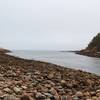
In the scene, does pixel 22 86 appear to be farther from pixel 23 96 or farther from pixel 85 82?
pixel 85 82

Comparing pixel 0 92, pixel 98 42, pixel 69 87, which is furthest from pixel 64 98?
pixel 98 42

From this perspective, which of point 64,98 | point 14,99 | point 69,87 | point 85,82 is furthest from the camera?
point 85,82

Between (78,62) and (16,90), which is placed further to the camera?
(78,62)

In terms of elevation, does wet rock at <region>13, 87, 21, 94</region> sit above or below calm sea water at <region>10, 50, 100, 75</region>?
above

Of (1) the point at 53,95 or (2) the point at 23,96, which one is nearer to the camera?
(2) the point at 23,96

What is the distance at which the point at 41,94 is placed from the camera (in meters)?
12.6

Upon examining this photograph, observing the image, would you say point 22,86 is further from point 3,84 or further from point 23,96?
point 23,96

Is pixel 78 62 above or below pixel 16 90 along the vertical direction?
below

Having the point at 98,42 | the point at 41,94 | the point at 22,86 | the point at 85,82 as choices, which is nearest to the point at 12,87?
the point at 22,86

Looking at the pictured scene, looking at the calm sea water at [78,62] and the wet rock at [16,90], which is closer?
the wet rock at [16,90]

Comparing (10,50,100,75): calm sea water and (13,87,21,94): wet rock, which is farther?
(10,50,100,75): calm sea water

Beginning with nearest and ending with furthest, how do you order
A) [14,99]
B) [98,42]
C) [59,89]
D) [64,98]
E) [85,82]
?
1. [14,99]
2. [64,98]
3. [59,89]
4. [85,82]
5. [98,42]

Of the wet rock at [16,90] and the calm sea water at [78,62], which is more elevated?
the wet rock at [16,90]

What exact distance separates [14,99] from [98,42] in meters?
129
